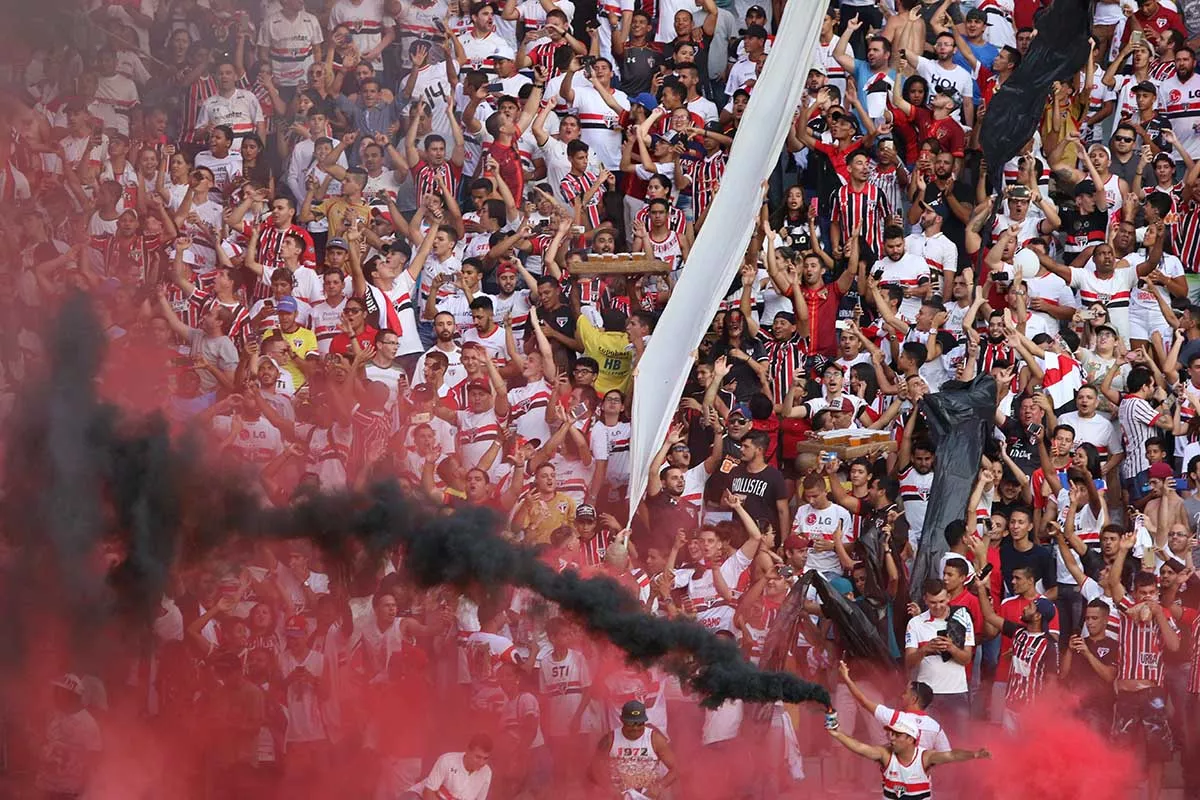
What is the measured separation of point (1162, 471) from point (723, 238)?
4.18 meters

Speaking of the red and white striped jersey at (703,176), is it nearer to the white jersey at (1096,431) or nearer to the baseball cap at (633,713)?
the white jersey at (1096,431)

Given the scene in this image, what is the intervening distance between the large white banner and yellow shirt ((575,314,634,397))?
520 mm

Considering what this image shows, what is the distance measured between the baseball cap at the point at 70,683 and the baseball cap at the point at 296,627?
5.80 feet

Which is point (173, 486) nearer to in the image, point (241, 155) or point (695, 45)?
point (241, 155)

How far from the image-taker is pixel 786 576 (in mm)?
18234

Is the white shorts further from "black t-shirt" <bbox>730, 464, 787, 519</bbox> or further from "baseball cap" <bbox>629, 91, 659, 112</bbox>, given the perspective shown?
"baseball cap" <bbox>629, 91, 659, 112</bbox>

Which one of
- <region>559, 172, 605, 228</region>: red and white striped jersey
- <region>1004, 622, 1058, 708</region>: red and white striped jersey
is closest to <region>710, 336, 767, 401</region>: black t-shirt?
<region>559, 172, 605, 228</region>: red and white striped jersey

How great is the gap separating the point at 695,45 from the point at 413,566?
21.6 ft

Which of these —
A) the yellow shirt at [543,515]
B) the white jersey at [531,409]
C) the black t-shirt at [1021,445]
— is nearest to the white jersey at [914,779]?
the black t-shirt at [1021,445]

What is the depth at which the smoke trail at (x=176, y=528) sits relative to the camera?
1609cm

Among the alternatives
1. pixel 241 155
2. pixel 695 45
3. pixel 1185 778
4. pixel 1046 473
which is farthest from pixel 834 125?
pixel 1185 778

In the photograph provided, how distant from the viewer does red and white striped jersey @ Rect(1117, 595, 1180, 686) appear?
1777 centimetres

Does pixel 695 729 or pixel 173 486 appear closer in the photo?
pixel 173 486

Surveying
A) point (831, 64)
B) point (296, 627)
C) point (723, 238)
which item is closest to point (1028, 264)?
point (831, 64)
